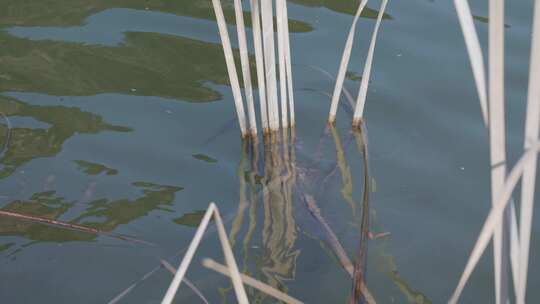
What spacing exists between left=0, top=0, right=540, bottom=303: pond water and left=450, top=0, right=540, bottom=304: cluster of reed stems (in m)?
0.74

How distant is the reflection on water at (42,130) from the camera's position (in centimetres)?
237

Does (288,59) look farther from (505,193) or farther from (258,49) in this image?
(505,193)

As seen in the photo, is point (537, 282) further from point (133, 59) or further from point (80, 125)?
point (133, 59)

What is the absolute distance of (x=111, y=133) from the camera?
8.30 feet

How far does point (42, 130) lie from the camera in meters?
2.50

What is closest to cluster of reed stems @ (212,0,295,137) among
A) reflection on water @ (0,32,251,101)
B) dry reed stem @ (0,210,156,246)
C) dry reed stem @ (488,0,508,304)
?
reflection on water @ (0,32,251,101)

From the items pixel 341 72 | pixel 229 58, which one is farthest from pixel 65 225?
pixel 341 72

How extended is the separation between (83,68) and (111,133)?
474 millimetres

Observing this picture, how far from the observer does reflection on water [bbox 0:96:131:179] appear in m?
2.37

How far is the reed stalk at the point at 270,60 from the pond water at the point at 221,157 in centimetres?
15

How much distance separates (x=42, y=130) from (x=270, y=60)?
2.83ft

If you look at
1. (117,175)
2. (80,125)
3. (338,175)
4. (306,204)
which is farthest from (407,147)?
(80,125)

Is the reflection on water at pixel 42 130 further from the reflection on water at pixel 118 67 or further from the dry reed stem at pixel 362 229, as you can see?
the dry reed stem at pixel 362 229

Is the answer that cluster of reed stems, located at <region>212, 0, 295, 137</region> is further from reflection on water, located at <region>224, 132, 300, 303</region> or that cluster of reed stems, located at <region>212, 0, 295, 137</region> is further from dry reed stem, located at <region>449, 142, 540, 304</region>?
dry reed stem, located at <region>449, 142, 540, 304</region>
